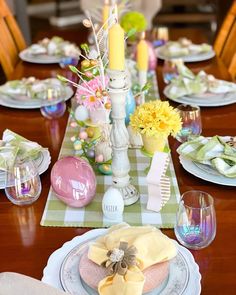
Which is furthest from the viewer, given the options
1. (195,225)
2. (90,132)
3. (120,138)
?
(90,132)

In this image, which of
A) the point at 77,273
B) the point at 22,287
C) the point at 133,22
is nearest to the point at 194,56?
the point at 133,22

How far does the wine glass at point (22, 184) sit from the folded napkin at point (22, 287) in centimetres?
54

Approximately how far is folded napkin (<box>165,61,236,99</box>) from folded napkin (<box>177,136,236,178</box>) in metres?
0.41

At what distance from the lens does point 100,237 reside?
878 mm

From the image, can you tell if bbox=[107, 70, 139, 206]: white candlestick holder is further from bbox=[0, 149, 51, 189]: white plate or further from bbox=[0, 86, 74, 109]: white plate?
bbox=[0, 86, 74, 109]: white plate

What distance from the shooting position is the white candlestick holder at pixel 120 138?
977mm

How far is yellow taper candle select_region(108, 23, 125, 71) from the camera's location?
0.92 m

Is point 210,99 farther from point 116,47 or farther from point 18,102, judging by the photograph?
point 116,47

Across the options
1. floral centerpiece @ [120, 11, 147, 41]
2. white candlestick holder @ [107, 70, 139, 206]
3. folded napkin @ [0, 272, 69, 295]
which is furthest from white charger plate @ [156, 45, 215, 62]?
folded napkin @ [0, 272, 69, 295]

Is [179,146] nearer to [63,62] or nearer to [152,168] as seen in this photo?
[152,168]

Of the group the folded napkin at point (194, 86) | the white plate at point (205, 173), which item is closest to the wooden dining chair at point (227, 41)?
the folded napkin at point (194, 86)

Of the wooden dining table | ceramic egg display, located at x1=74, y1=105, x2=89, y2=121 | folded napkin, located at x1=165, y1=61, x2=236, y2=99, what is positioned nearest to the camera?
the wooden dining table

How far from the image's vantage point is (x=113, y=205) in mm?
993

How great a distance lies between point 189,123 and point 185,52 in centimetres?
87
